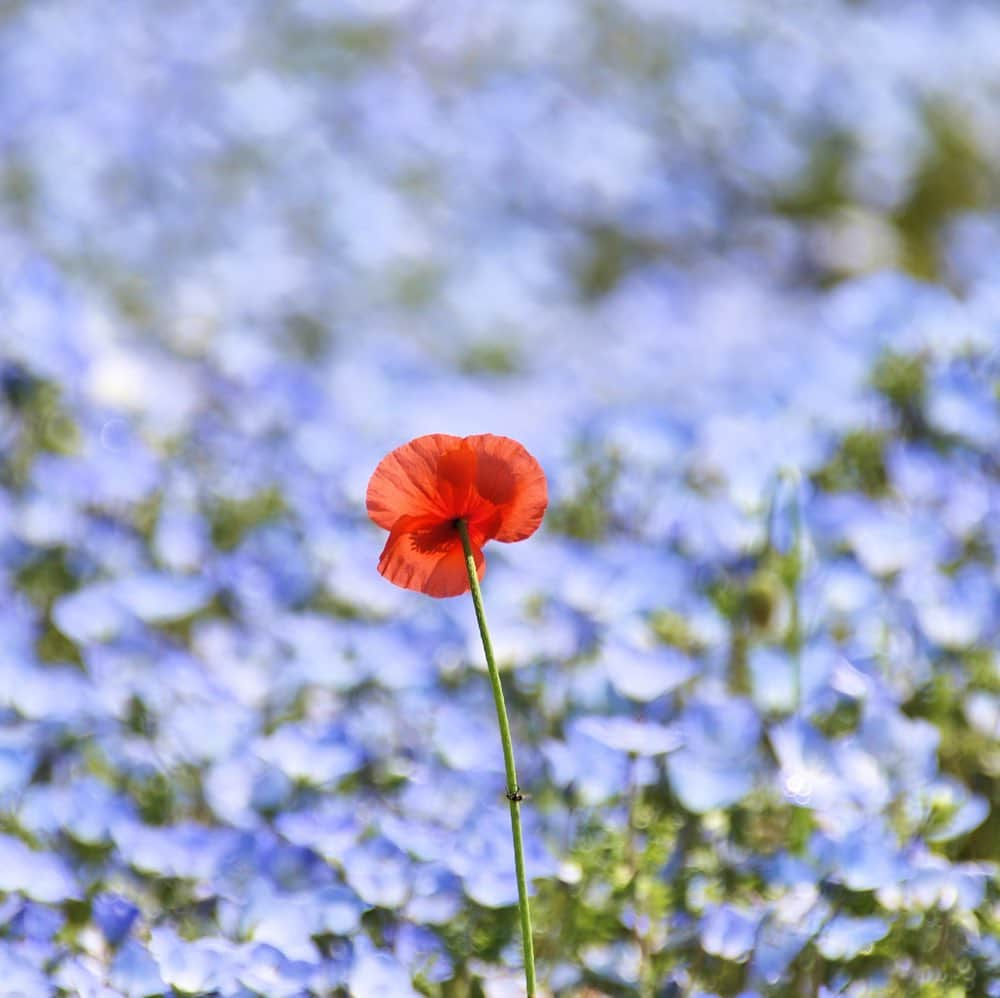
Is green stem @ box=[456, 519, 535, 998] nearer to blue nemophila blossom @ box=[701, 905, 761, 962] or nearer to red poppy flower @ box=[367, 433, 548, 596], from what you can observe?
red poppy flower @ box=[367, 433, 548, 596]

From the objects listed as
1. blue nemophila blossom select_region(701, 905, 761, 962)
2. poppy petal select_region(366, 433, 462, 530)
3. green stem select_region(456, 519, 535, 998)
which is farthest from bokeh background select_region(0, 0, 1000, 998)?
poppy petal select_region(366, 433, 462, 530)

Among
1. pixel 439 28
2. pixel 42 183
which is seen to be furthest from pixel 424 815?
pixel 439 28

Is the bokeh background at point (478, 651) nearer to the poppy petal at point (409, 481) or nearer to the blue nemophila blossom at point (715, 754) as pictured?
the blue nemophila blossom at point (715, 754)

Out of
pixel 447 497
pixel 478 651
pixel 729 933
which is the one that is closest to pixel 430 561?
pixel 447 497

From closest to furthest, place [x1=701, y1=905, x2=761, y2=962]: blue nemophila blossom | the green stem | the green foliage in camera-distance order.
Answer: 1. the green stem
2. [x1=701, y1=905, x2=761, y2=962]: blue nemophila blossom
3. the green foliage

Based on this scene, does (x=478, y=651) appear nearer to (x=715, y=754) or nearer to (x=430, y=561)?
(x=715, y=754)

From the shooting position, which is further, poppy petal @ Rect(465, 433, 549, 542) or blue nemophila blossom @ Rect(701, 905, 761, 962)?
blue nemophila blossom @ Rect(701, 905, 761, 962)
